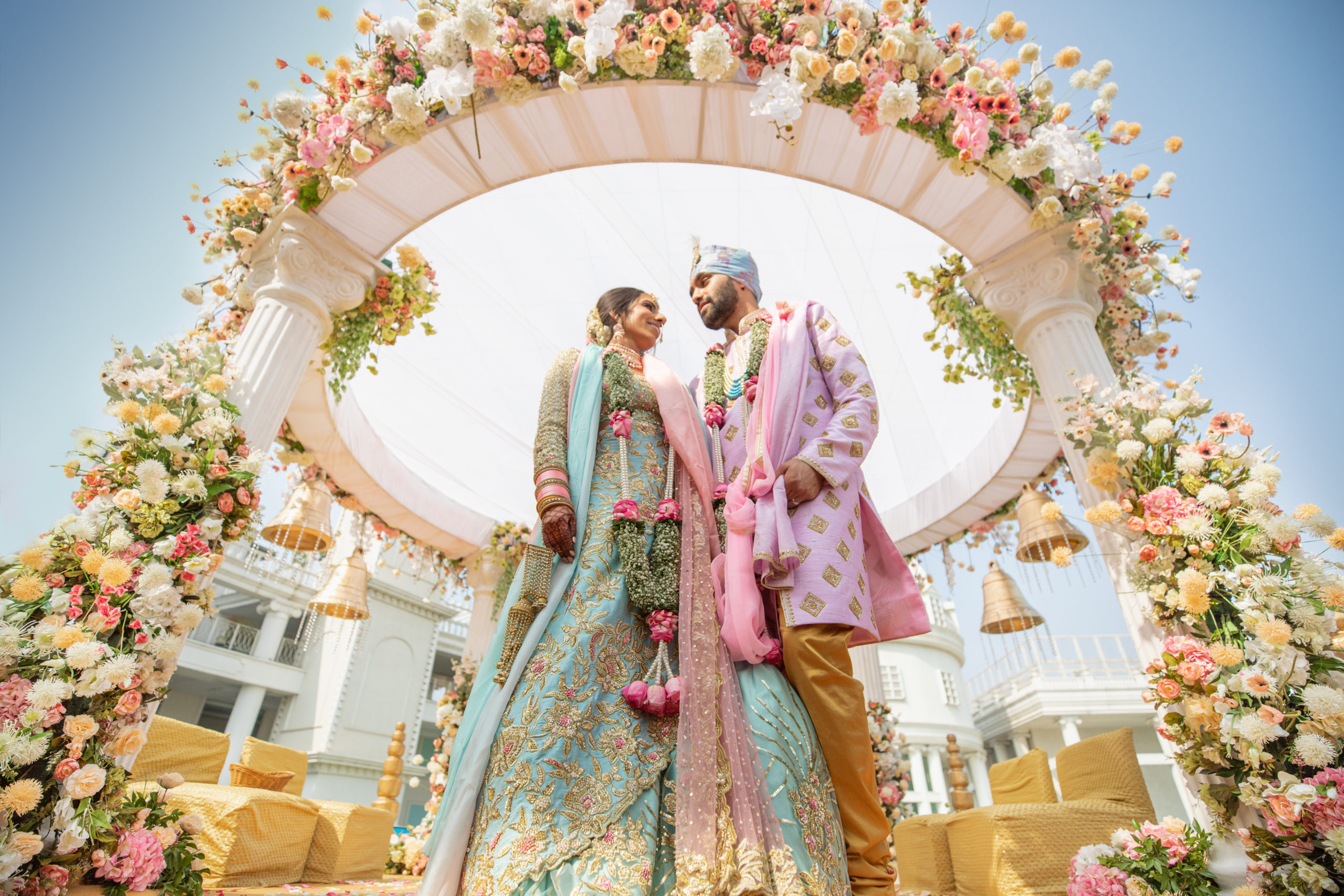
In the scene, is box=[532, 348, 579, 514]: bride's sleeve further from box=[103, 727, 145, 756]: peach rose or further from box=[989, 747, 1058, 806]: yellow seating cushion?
box=[989, 747, 1058, 806]: yellow seating cushion

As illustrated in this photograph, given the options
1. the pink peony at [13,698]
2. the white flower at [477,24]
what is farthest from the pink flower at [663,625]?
the white flower at [477,24]

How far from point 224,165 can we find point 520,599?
3027 mm

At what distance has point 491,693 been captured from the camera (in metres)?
1.70

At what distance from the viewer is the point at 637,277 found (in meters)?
5.35

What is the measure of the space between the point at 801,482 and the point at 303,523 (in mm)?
4498

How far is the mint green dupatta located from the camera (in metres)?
1.40

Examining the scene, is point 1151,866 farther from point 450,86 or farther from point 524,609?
point 450,86

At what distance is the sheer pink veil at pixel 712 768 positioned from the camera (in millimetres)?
1316

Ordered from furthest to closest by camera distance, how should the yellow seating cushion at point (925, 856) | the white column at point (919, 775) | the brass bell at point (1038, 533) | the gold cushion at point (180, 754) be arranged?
the white column at point (919, 775) < the brass bell at point (1038, 533) < the yellow seating cushion at point (925, 856) < the gold cushion at point (180, 754)

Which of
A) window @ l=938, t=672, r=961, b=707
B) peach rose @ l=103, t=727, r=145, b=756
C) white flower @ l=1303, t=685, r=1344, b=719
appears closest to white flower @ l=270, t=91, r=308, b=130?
peach rose @ l=103, t=727, r=145, b=756

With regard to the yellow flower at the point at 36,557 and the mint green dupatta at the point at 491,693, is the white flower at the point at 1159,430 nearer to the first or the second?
the mint green dupatta at the point at 491,693

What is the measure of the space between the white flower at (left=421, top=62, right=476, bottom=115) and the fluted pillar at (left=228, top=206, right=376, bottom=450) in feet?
2.98

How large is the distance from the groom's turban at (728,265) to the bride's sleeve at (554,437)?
2.11 feet

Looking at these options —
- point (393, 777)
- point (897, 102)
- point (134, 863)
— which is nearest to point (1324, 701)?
point (897, 102)
